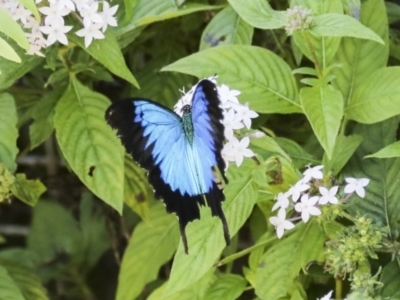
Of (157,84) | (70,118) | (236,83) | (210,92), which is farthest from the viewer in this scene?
(157,84)

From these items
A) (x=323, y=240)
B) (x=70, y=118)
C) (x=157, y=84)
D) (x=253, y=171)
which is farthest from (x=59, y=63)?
(x=323, y=240)

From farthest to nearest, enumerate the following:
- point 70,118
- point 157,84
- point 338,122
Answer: point 157,84 → point 70,118 → point 338,122

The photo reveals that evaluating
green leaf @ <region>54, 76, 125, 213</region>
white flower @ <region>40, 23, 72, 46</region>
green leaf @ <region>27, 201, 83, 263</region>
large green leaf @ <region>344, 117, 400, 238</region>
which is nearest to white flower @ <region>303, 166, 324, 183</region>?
large green leaf @ <region>344, 117, 400, 238</region>

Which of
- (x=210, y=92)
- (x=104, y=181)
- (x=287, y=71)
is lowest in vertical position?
(x=104, y=181)

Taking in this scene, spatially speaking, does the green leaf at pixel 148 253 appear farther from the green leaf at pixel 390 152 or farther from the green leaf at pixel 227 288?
the green leaf at pixel 390 152

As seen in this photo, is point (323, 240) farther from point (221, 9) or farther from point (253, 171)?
point (221, 9)

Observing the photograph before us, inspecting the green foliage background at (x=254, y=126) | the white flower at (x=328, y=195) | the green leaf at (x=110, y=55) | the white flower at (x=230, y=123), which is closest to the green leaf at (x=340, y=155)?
the green foliage background at (x=254, y=126)

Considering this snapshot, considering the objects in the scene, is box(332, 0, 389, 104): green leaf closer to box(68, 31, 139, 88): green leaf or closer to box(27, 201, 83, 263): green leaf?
box(68, 31, 139, 88): green leaf
